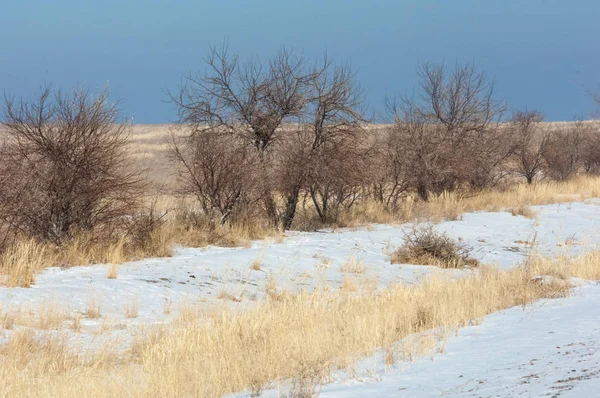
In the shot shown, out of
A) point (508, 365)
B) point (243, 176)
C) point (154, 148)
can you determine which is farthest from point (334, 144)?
point (154, 148)

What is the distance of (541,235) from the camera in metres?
17.2

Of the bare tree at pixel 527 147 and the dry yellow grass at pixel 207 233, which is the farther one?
the bare tree at pixel 527 147

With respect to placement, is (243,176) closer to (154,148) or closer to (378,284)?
(378,284)

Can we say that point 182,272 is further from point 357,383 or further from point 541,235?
point 541,235

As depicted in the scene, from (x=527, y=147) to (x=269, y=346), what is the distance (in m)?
27.0

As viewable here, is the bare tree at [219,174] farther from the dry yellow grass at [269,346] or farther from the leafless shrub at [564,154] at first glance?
the leafless shrub at [564,154]

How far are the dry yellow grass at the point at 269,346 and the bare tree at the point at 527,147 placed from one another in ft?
73.2

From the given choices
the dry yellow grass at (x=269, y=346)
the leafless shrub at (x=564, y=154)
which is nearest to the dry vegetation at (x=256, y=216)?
the dry yellow grass at (x=269, y=346)

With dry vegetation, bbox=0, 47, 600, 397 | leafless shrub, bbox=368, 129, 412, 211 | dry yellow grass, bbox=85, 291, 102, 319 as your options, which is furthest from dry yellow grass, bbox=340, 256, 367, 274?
leafless shrub, bbox=368, 129, 412, 211

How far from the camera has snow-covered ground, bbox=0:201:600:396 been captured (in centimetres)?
440

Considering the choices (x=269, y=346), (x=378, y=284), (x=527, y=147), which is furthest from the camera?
(x=527, y=147)

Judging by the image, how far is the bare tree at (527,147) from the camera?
29520 millimetres

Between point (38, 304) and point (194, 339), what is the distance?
2920 mm

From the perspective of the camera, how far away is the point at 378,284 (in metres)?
10.7
